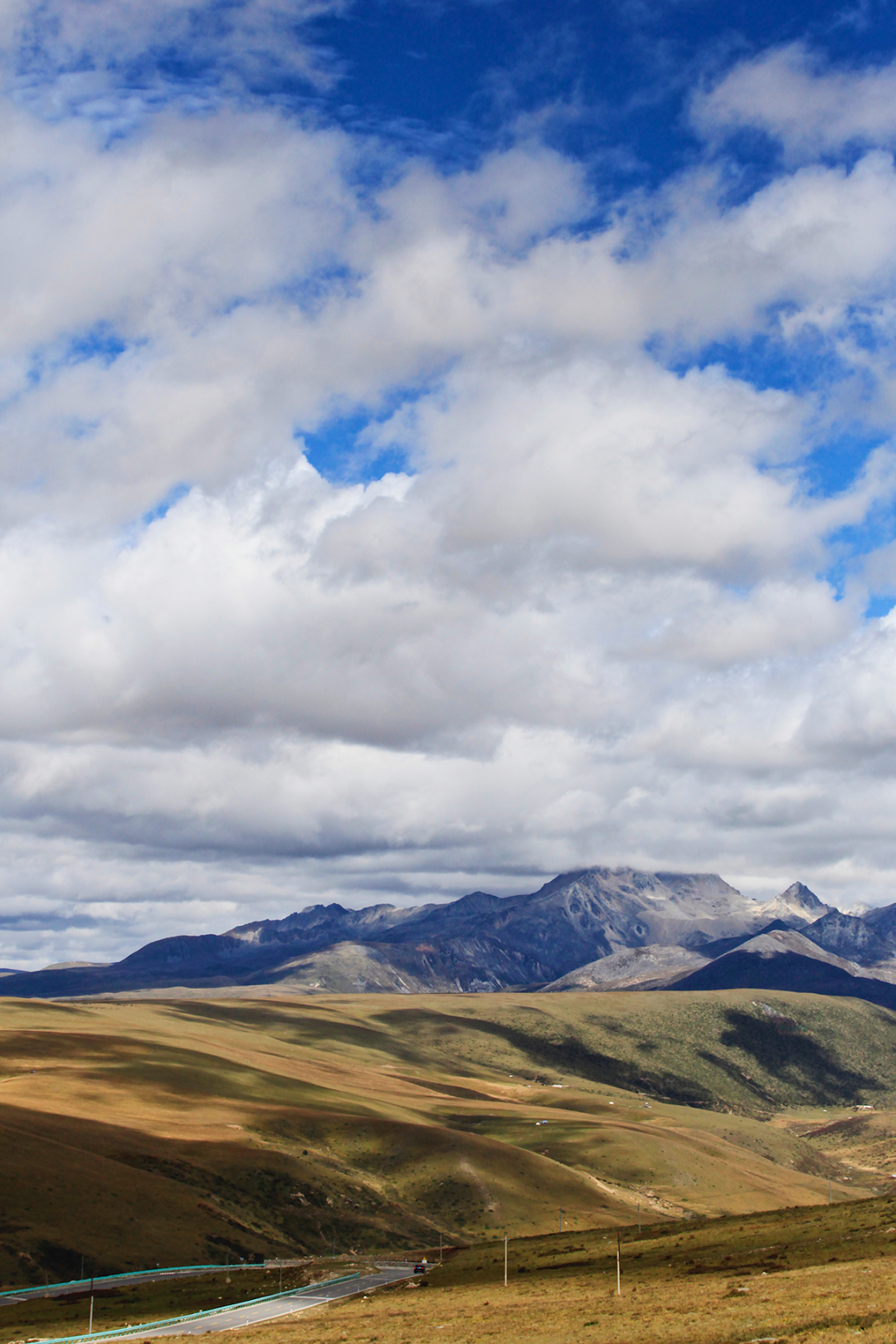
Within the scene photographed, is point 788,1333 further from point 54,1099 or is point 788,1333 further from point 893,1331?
point 54,1099

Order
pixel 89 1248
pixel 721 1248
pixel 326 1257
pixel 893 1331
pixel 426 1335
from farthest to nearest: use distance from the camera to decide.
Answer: pixel 326 1257 < pixel 89 1248 < pixel 721 1248 < pixel 426 1335 < pixel 893 1331

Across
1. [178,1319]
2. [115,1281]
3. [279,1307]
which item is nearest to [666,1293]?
[279,1307]

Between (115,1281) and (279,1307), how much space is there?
2500cm

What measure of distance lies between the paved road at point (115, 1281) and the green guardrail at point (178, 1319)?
1320 cm

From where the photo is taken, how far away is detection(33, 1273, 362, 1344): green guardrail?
89.4m

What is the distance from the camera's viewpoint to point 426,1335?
74688mm

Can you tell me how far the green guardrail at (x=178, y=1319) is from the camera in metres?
89.4

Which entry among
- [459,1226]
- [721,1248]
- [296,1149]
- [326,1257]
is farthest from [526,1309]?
[296,1149]

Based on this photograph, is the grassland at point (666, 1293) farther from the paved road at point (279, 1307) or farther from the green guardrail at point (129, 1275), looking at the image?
the green guardrail at point (129, 1275)

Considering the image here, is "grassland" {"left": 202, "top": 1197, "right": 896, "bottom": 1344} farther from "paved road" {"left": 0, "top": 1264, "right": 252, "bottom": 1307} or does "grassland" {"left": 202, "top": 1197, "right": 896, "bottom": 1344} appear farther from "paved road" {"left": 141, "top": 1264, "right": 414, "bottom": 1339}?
"paved road" {"left": 0, "top": 1264, "right": 252, "bottom": 1307}

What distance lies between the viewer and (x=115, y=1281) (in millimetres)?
120125

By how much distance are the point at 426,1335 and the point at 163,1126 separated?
13190 cm

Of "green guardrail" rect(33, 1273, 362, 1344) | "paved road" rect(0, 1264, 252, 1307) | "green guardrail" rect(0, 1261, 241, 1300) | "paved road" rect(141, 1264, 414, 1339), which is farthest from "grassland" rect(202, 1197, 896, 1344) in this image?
"green guardrail" rect(0, 1261, 241, 1300)

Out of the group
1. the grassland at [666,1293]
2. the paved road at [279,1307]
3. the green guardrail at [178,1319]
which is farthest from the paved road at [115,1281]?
the grassland at [666,1293]
